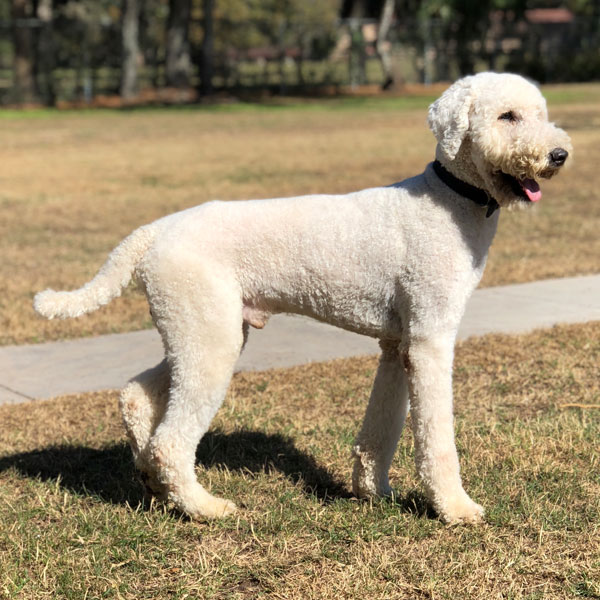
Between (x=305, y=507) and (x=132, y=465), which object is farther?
(x=132, y=465)

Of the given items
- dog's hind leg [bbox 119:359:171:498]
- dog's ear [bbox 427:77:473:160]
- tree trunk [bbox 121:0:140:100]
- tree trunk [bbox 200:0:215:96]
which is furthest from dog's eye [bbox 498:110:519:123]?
tree trunk [bbox 121:0:140:100]

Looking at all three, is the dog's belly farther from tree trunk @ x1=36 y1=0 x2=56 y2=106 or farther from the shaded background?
tree trunk @ x1=36 y1=0 x2=56 y2=106

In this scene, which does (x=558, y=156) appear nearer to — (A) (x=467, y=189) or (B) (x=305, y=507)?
(A) (x=467, y=189)

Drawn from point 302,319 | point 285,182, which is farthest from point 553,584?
point 285,182

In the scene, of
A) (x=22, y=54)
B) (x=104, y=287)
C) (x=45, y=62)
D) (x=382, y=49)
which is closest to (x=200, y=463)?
(x=104, y=287)

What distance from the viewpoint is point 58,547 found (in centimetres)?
420

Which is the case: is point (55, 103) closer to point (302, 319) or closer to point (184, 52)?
point (184, 52)

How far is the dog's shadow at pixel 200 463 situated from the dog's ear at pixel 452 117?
5.13 ft

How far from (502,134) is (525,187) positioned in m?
0.24

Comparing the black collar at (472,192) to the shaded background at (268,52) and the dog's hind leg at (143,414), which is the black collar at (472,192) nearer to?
the dog's hind leg at (143,414)

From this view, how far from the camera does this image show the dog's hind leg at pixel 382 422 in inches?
179

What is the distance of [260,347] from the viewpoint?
731cm

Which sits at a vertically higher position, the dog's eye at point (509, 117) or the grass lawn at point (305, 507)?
the dog's eye at point (509, 117)

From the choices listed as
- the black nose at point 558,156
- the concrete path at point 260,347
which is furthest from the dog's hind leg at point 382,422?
the concrete path at point 260,347
